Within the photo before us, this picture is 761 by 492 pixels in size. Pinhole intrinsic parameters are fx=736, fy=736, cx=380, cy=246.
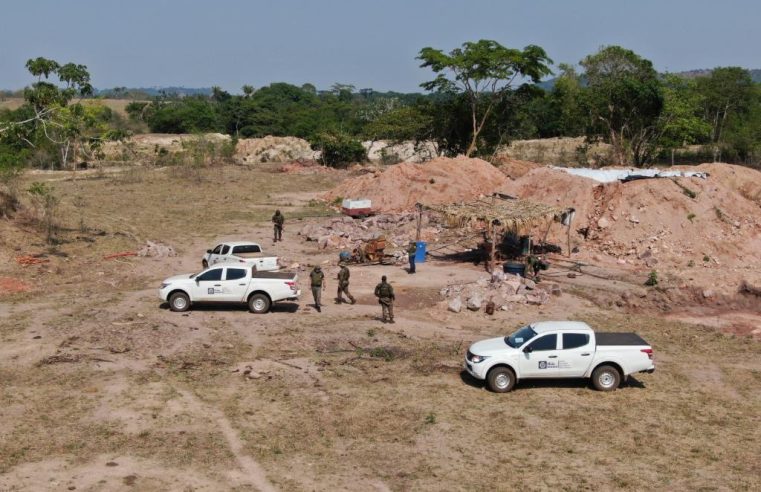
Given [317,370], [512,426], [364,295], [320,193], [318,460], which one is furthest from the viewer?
[320,193]

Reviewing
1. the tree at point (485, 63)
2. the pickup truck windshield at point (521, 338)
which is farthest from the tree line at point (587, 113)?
the pickup truck windshield at point (521, 338)

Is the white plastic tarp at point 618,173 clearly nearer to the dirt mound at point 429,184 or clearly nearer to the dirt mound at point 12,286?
the dirt mound at point 429,184

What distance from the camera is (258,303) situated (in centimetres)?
2431

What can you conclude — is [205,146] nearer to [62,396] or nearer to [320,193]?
[320,193]

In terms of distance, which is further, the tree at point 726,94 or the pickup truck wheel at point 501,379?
the tree at point 726,94

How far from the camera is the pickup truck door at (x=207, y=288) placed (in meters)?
24.0

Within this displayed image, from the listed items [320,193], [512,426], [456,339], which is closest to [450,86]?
[320,193]

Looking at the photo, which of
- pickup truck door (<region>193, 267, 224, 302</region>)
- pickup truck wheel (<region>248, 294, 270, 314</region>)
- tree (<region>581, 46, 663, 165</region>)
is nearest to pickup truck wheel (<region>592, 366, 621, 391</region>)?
pickup truck wheel (<region>248, 294, 270, 314</region>)

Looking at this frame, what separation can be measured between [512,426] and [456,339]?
6654 mm

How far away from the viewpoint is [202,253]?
34.6 meters

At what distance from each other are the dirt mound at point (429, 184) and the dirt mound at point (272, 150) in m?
35.7

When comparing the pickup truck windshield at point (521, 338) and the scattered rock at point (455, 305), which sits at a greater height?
the pickup truck windshield at point (521, 338)

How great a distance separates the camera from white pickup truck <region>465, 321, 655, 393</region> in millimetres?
17906

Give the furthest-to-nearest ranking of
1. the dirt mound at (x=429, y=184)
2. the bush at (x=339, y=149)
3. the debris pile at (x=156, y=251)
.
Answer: the bush at (x=339, y=149)
the dirt mound at (x=429, y=184)
the debris pile at (x=156, y=251)
